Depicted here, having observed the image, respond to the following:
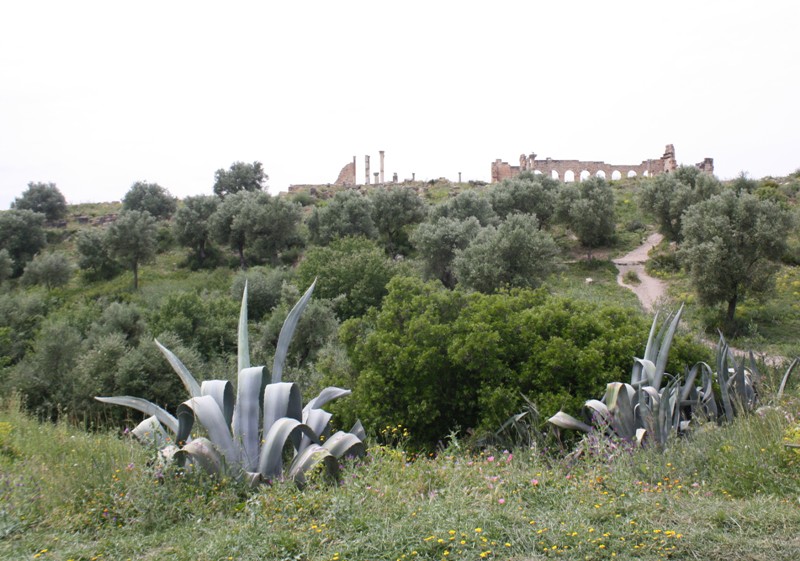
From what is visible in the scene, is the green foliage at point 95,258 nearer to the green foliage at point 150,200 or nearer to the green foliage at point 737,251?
the green foliage at point 150,200

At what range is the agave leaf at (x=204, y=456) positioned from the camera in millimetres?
5352

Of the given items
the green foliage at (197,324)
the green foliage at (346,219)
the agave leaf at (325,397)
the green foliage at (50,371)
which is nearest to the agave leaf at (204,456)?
the agave leaf at (325,397)

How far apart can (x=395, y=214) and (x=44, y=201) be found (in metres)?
31.7

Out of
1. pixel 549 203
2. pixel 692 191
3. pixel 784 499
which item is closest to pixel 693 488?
pixel 784 499

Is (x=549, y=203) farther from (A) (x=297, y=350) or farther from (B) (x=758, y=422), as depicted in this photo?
(B) (x=758, y=422)

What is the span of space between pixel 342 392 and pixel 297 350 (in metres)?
13.4

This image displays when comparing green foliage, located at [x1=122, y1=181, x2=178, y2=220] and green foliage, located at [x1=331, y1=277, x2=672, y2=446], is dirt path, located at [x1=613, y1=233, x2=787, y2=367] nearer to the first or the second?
green foliage, located at [x1=331, y1=277, x2=672, y2=446]

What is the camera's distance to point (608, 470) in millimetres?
4992

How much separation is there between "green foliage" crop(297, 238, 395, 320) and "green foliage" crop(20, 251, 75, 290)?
16.2 m

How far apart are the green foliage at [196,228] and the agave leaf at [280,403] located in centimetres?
3390

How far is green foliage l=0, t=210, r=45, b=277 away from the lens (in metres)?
40.2

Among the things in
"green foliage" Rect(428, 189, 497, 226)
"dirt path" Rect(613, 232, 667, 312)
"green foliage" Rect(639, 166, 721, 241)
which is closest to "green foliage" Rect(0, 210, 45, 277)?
"green foliage" Rect(428, 189, 497, 226)

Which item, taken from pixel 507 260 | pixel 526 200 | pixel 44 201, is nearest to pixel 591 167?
pixel 526 200

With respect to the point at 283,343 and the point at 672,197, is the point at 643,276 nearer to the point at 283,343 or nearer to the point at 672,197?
the point at 672,197
